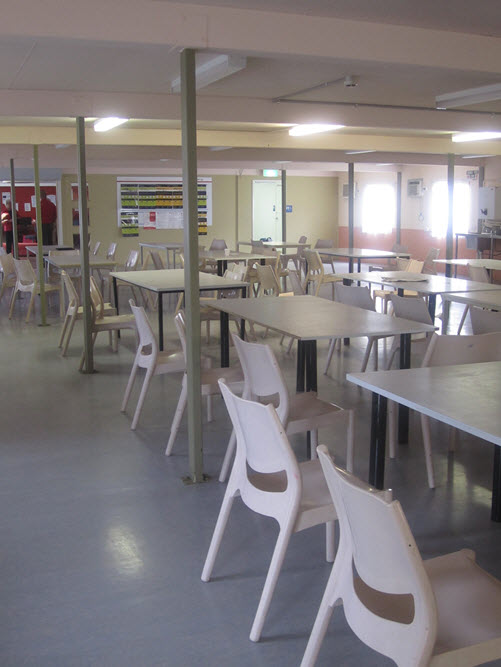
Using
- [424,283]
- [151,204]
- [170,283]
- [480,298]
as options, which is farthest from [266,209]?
[480,298]

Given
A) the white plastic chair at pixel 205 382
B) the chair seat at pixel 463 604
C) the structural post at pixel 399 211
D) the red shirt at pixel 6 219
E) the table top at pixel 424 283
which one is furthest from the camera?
the red shirt at pixel 6 219

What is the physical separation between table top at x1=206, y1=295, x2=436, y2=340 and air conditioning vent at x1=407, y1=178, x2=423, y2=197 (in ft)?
39.3

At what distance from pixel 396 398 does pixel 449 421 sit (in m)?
0.27

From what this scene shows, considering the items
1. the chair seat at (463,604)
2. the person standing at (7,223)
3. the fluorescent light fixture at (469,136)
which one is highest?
the fluorescent light fixture at (469,136)

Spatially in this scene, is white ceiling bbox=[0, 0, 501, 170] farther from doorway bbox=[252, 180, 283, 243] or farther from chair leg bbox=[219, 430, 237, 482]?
doorway bbox=[252, 180, 283, 243]

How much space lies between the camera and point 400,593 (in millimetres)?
1659

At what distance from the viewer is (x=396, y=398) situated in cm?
251

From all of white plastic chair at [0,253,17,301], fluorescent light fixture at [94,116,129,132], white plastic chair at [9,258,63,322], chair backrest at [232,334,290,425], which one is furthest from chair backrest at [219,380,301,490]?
white plastic chair at [0,253,17,301]

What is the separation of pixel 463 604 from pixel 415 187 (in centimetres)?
1555

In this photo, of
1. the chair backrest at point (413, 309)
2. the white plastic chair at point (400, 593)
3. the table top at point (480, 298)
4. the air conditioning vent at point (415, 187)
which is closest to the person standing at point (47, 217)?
the air conditioning vent at point (415, 187)

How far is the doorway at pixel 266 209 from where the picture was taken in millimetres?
20109

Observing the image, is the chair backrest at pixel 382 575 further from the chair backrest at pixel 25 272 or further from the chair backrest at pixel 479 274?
the chair backrest at pixel 25 272

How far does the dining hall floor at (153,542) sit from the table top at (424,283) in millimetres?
1296

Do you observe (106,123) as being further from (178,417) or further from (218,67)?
(178,417)
